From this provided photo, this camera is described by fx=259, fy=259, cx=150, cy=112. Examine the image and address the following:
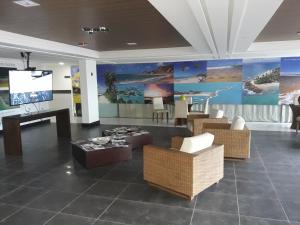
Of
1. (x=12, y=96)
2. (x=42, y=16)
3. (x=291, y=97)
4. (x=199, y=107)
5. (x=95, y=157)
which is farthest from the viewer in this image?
(x=199, y=107)

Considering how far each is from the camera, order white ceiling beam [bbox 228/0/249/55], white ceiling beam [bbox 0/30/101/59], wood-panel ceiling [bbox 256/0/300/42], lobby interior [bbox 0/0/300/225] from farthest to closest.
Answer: white ceiling beam [bbox 0/30/101/59] < wood-panel ceiling [bbox 256/0/300/42] < lobby interior [bbox 0/0/300/225] < white ceiling beam [bbox 228/0/249/55]

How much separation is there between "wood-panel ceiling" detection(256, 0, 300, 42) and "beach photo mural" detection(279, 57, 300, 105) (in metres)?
2.69

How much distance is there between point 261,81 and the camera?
32.3ft

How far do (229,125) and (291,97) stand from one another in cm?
530

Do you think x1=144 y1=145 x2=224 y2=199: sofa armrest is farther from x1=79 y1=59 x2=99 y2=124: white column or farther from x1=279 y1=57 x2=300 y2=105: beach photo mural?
x1=279 y1=57 x2=300 y2=105: beach photo mural

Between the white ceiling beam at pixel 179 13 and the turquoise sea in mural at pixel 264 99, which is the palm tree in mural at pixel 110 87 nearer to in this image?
the turquoise sea in mural at pixel 264 99

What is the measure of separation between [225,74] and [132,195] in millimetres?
7668

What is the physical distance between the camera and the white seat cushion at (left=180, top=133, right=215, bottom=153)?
3.69 meters

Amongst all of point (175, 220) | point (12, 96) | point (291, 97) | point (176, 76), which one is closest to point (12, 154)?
point (12, 96)

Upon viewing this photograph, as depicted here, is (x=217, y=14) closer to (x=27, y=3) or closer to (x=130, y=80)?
(x=27, y=3)

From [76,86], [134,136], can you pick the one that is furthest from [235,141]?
[76,86]

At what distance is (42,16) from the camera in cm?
416

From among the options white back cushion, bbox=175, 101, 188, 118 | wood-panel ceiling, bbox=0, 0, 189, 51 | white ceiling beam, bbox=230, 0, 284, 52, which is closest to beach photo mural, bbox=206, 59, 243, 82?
white back cushion, bbox=175, 101, 188, 118

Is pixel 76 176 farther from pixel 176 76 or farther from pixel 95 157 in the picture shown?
pixel 176 76
